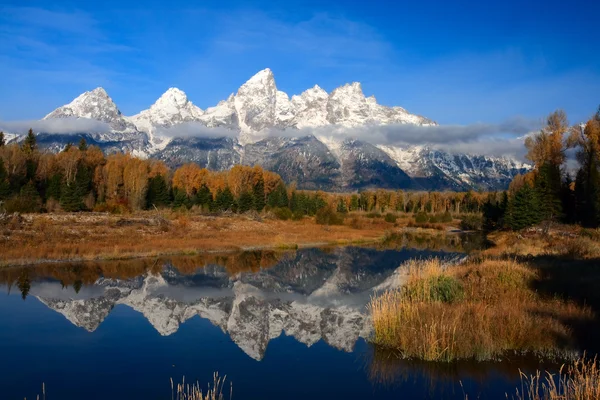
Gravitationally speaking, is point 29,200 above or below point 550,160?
below

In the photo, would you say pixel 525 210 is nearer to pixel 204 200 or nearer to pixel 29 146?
pixel 204 200

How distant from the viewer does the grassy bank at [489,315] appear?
1336 centimetres

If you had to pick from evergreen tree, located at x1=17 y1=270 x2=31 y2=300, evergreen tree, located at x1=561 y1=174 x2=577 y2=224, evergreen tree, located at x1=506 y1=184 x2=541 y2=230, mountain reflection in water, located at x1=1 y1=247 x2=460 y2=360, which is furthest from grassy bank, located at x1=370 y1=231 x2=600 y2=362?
evergreen tree, located at x1=561 y1=174 x2=577 y2=224

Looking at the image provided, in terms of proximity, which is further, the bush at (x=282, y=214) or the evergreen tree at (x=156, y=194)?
the evergreen tree at (x=156, y=194)

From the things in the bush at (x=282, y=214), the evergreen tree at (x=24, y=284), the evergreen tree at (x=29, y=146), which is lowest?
the evergreen tree at (x=24, y=284)

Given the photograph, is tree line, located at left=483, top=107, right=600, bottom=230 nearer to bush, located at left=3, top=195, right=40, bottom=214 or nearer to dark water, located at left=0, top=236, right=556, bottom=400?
dark water, located at left=0, top=236, right=556, bottom=400

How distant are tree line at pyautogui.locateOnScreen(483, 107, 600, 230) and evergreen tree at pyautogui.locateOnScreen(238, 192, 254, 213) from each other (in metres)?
45.2

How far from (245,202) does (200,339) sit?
237ft

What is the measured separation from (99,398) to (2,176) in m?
63.8

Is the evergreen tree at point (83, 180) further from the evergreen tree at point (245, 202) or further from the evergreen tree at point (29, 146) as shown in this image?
the evergreen tree at point (245, 202)

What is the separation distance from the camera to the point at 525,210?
2151 inches

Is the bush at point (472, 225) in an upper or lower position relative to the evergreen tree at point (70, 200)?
lower

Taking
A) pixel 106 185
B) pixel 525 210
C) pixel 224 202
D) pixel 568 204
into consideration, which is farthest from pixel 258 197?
pixel 568 204

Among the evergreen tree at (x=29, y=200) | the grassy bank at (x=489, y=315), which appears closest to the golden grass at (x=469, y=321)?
the grassy bank at (x=489, y=315)
